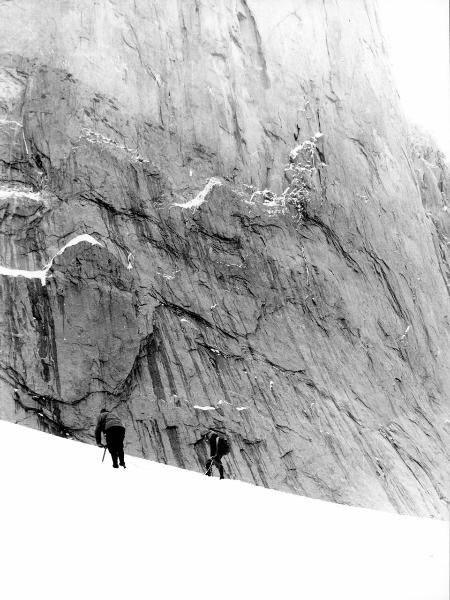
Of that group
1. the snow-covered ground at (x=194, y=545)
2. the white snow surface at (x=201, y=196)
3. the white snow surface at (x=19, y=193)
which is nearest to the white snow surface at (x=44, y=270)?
the white snow surface at (x=19, y=193)

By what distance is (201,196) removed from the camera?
31828 mm

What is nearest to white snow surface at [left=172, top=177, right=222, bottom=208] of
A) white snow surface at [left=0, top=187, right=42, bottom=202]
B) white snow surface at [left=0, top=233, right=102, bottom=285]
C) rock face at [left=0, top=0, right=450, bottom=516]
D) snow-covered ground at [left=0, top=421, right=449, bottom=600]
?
rock face at [left=0, top=0, right=450, bottom=516]

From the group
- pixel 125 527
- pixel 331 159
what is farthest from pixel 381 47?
pixel 125 527

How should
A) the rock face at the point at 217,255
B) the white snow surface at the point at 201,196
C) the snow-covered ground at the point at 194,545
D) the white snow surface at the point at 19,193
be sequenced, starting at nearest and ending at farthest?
the snow-covered ground at the point at 194,545 < the rock face at the point at 217,255 < the white snow surface at the point at 19,193 < the white snow surface at the point at 201,196

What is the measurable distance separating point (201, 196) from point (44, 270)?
7461mm

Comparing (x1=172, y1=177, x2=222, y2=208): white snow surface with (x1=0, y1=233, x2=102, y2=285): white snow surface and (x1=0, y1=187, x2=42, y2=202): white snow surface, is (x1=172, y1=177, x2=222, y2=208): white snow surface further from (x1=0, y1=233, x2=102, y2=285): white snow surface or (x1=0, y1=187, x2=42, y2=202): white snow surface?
(x1=0, y1=187, x2=42, y2=202): white snow surface

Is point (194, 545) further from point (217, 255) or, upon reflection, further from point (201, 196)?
point (201, 196)

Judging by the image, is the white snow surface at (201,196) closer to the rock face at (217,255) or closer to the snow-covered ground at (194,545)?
the rock face at (217,255)

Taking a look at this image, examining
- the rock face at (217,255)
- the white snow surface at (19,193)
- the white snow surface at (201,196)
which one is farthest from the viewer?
the white snow surface at (201,196)

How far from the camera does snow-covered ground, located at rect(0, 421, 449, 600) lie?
22.1ft

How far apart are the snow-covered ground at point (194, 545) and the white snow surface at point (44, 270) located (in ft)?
55.2

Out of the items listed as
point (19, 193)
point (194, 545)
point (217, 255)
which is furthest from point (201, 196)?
point (194, 545)

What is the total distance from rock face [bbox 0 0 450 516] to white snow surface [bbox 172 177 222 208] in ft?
0.23

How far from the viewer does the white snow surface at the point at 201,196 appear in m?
31.3
